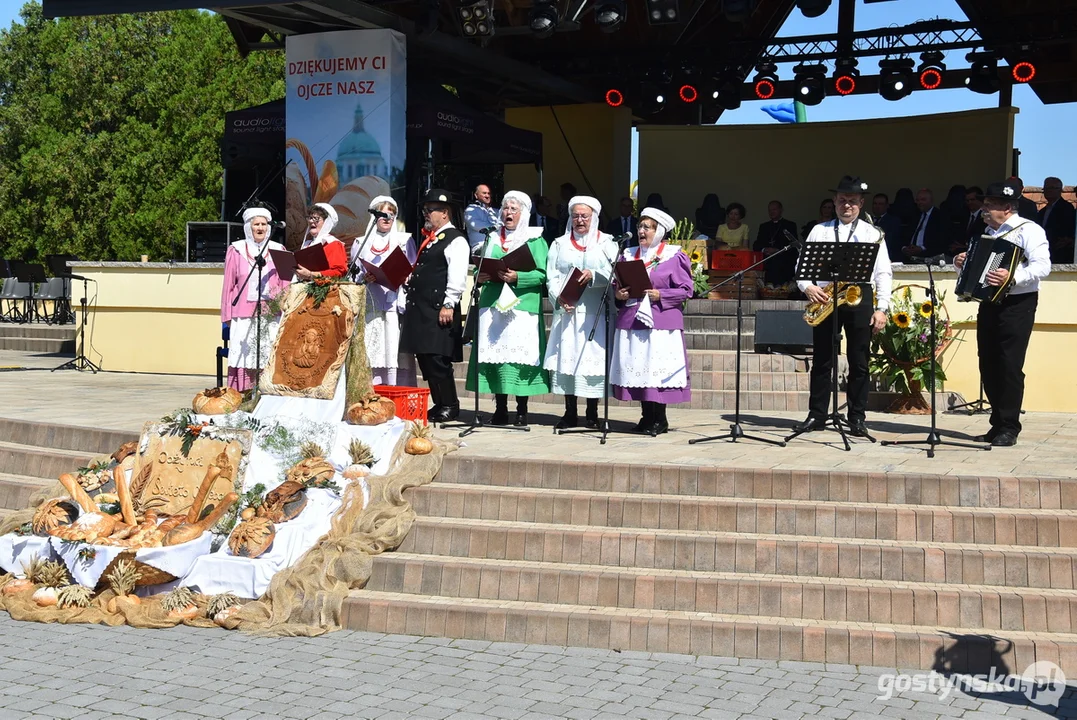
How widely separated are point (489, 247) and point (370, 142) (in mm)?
6475

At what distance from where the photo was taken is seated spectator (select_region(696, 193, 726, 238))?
19.0 meters

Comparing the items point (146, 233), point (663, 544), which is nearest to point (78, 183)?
point (146, 233)

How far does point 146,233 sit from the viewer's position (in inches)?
1348

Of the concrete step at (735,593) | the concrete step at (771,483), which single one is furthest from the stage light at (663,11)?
the concrete step at (735,593)

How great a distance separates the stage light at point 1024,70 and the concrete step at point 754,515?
11389mm

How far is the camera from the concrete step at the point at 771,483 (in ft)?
22.9

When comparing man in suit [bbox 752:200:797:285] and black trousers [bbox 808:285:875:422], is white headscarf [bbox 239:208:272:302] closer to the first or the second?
black trousers [bbox 808:285:875:422]

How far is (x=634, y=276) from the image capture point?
28.2 ft

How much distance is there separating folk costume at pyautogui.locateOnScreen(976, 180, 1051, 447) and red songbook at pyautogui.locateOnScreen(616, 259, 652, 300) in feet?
7.73

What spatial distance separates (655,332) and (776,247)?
8.16 metres

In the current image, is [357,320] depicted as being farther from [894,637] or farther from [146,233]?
[146,233]

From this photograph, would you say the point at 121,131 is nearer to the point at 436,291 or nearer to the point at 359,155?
the point at 359,155

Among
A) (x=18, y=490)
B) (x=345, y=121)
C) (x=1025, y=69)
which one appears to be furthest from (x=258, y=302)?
(x=1025, y=69)

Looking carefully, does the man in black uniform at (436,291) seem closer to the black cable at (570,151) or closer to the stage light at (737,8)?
the stage light at (737,8)
